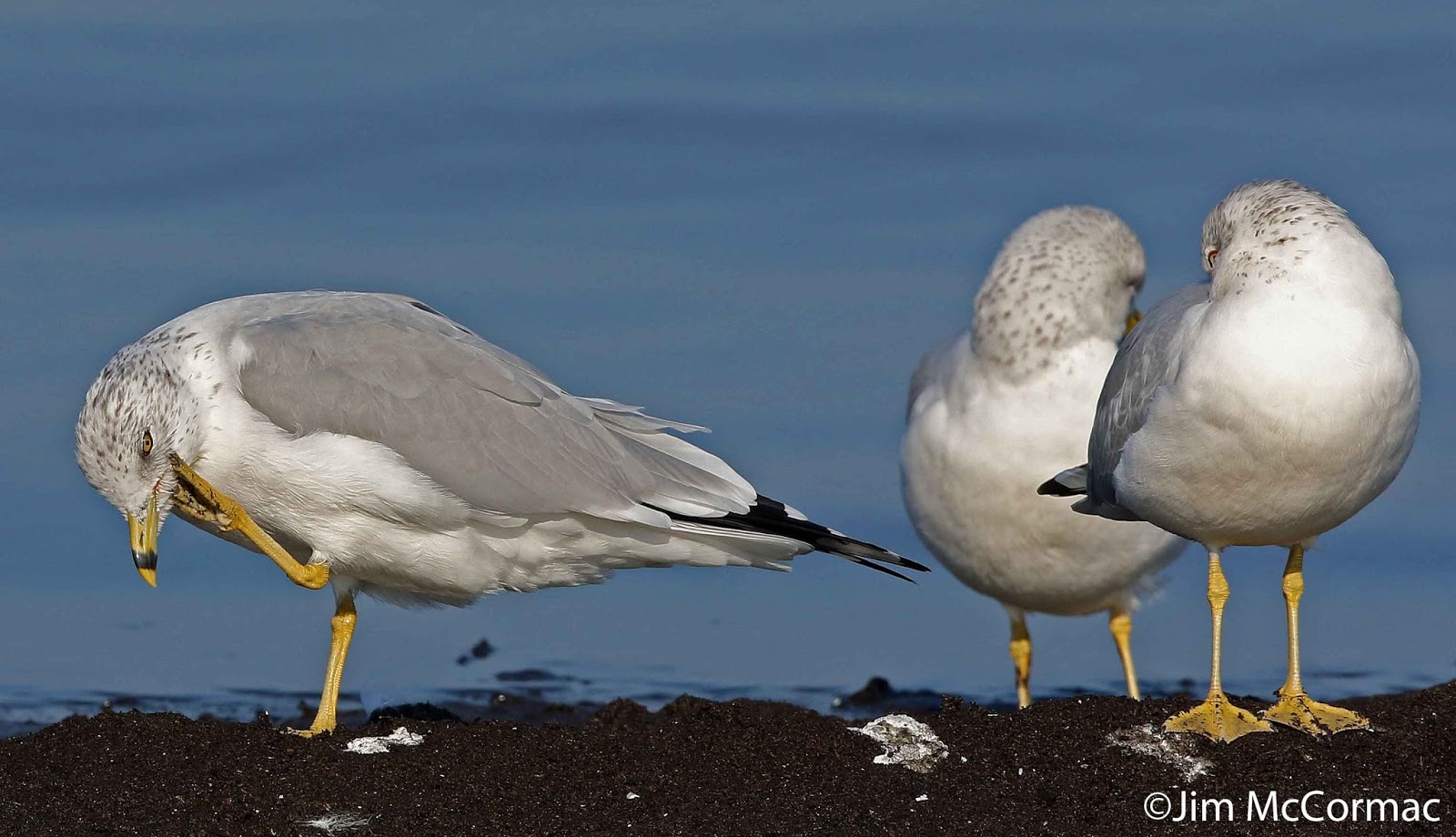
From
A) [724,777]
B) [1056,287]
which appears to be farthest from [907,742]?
[1056,287]

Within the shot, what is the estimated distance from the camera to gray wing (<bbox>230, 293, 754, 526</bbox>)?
22.3ft

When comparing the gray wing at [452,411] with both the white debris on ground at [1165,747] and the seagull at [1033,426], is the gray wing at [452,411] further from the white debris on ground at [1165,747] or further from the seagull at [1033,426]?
the white debris on ground at [1165,747]

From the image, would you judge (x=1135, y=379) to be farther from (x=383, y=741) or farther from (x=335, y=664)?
(x=335, y=664)

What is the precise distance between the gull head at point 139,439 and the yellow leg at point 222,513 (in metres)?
0.04

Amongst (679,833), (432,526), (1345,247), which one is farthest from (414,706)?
(1345,247)

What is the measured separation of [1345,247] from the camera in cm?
575

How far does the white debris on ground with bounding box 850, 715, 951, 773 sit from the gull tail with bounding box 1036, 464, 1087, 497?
5.21 feet

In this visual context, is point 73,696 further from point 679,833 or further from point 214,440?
point 679,833

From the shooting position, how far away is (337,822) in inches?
218

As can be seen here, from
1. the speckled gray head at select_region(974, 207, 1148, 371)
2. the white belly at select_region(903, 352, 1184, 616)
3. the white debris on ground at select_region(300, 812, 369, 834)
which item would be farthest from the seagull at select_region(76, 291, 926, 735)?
the speckled gray head at select_region(974, 207, 1148, 371)

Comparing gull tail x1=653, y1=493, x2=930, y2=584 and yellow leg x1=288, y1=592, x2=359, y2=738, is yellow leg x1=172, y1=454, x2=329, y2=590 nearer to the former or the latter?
yellow leg x1=288, y1=592, x2=359, y2=738

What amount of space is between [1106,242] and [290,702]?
419cm

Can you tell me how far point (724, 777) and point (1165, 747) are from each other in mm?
1286

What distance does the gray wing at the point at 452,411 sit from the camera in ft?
22.3
